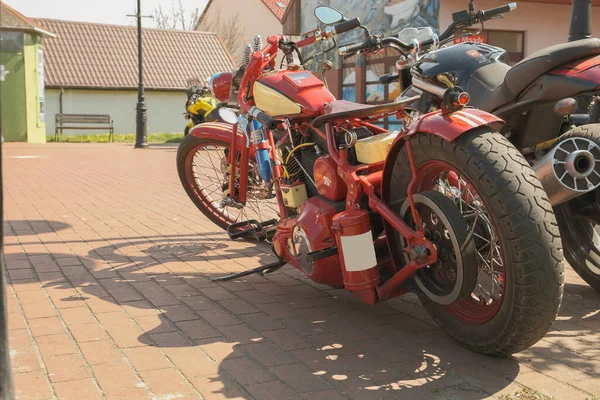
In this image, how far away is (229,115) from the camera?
5.55m

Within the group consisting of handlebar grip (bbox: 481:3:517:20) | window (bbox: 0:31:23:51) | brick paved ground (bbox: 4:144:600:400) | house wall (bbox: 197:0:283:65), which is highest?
house wall (bbox: 197:0:283:65)

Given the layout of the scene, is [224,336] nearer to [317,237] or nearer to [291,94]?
[317,237]

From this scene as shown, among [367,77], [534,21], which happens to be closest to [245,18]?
[367,77]

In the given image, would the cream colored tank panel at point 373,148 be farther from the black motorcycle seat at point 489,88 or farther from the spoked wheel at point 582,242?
the spoked wheel at point 582,242

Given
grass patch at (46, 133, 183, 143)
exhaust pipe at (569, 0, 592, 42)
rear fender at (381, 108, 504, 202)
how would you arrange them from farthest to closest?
grass patch at (46, 133, 183, 143), exhaust pipe at (569, 0, 592, 42), rear fender at (381, 108, 504, 202)

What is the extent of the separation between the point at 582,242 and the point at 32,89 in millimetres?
22939

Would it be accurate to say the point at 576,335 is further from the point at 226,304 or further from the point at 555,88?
the point at 226,304

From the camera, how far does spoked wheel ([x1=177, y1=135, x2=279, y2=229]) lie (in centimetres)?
550

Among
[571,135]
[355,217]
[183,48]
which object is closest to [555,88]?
[571,135]

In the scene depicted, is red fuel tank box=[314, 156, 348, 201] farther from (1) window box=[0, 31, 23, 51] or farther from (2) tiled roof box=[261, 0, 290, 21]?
(2) tiled roof box=[261, 0, 290, 21]

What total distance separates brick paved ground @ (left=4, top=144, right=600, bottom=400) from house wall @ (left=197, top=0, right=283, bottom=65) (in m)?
34.5

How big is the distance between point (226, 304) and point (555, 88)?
2193mm

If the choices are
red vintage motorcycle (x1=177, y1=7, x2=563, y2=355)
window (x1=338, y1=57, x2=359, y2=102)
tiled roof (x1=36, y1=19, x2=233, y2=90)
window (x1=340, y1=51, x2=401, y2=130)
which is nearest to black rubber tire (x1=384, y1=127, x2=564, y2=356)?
red vintage motorcycle (x1=177, y1=7, x2=563, y2=355)

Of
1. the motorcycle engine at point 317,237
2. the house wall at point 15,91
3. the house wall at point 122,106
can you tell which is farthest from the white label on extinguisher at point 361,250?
the house wall at point 122,106
